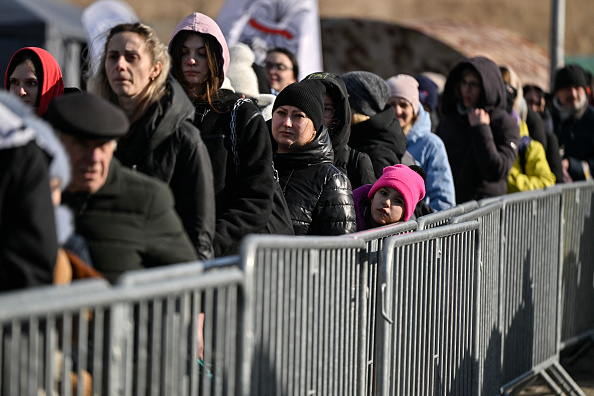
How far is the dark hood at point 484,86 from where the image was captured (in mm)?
7180

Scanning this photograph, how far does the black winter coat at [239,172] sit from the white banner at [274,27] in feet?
16.7

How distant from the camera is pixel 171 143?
3.94m

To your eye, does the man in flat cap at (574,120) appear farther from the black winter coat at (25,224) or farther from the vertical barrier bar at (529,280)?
the black winter coat at (25,224)

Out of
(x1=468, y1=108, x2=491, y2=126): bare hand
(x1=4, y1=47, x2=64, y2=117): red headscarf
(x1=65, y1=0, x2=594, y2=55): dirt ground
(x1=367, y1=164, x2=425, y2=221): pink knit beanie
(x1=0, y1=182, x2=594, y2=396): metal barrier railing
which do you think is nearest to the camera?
(x1=0, y1=182, x2=594, y2=396): metal barrier railing

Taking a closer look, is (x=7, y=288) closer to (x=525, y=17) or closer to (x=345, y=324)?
(x=345, y=324)

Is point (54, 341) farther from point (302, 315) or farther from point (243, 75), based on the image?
point (243, 75)

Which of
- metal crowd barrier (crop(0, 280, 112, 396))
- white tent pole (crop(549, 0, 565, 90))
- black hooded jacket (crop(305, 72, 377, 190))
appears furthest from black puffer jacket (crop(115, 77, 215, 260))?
white tent pole (crop(549, 0, 565, 90))

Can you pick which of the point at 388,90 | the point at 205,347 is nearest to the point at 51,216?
the point at 205,347

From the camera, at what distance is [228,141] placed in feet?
14.8

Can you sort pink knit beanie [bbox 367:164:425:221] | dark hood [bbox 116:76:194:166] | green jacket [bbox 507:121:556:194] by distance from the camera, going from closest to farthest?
dark hood [bbox 116:76:194:166]
pink knit beanie [bbox 367:164:425:221]
green jacket [bbox 507:121:556:194]

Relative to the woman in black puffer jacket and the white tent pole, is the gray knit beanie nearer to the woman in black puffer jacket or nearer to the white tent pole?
the woman in black puffer jacket

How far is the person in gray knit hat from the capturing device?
6293 mm

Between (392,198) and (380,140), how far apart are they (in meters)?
Answer: 1.19

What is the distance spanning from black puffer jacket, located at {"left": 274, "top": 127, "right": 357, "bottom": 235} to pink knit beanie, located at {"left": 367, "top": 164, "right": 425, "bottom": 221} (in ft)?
0.76
